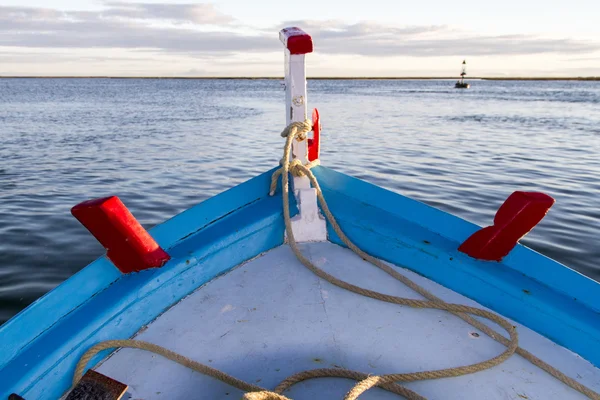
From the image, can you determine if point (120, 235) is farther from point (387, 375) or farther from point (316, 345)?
point (387, 375)

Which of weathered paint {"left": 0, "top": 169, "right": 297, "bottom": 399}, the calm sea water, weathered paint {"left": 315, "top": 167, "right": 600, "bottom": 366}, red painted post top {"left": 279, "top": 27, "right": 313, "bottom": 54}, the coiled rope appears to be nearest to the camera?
the coiled rope

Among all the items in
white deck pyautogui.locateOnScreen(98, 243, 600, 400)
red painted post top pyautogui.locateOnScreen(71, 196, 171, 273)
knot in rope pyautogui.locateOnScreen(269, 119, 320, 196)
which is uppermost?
knot in rope pyautogui.locateOnScreen(269, 119, 320, 196)

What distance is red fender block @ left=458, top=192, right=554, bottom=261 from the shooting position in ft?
6.19

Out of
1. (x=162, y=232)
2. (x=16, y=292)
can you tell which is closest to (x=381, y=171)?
(x=16, y=292)

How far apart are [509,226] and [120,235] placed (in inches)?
67.6

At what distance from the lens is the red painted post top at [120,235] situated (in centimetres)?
182

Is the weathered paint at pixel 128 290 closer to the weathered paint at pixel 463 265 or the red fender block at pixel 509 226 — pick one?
the weathered paint at pixel 463 265

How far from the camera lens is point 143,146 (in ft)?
44.3

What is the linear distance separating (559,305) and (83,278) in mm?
2006

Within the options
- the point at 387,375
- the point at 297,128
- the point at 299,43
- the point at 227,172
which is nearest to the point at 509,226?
the point at 387,375

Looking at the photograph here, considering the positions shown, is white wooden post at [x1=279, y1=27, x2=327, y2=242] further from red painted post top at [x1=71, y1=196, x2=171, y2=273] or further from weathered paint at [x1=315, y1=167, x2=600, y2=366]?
red painted post top at [x1=71, y1=196, x2=171, y2=273]

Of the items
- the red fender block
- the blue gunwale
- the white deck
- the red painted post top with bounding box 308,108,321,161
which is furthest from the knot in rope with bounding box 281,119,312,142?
the red fender block

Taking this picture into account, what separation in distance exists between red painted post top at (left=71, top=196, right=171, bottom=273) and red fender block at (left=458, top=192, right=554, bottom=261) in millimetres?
1493

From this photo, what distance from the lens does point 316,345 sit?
172cm
